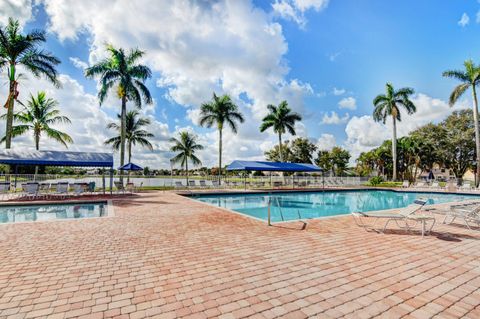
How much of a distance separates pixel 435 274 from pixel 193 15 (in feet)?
34.3

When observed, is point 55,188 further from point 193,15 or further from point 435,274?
point 435,274

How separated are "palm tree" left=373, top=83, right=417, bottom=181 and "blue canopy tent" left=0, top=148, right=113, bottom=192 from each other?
105 ft

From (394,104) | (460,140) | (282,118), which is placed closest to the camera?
A: (282,118)

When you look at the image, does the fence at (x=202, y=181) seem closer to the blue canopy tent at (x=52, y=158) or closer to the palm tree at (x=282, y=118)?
the blue canopy tent at (x=52, y=158)

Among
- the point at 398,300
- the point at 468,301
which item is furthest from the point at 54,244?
the point at 468,301

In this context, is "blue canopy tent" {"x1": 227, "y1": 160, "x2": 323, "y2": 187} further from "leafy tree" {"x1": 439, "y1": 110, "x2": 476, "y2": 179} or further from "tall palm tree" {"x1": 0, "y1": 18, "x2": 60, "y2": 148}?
"leafy tree" {"x1": 439, "y1": 110, "x2": 476, "y2": 179}

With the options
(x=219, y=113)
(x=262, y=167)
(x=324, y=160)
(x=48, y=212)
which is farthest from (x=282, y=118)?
(x=48, y=212)

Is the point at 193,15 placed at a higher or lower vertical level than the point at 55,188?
higher

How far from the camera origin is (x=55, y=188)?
14906mm

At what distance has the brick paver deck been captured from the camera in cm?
281

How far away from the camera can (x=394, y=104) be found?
32.6 metres

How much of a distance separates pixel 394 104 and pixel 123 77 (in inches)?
1239

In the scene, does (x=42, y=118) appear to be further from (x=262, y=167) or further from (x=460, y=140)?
(x=460, y=140)

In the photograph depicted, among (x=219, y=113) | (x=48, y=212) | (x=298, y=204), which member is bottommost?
(x=298, y=204)
